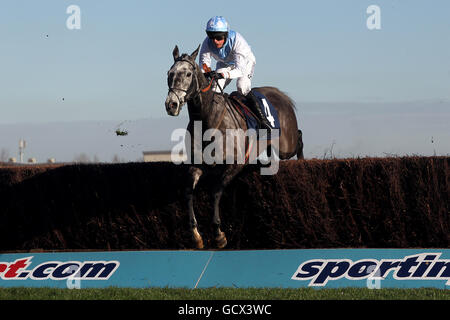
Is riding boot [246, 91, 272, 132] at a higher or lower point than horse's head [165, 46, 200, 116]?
lower

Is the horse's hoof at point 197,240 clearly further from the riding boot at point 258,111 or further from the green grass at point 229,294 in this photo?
the riding boot at point 258,111

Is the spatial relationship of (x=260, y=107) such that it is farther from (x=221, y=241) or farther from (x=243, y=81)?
(x=221, y=241)

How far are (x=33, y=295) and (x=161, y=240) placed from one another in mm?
2891

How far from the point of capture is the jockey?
1070cm

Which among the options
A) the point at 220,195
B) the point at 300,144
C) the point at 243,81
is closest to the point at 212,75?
the point at 243,81

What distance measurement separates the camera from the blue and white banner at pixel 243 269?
9391 mm

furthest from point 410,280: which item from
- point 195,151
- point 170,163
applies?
point 170,163

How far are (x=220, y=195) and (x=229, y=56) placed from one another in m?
2.13

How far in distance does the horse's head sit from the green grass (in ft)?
7.12

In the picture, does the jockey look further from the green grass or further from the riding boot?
the green grass

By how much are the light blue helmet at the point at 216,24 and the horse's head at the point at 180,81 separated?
88cm

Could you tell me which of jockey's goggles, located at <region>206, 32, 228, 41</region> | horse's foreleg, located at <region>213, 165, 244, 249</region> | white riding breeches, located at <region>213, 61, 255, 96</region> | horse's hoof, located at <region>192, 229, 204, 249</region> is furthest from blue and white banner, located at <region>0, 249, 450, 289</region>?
jockey's goggles, located at <region>206, 32, 228, 41</region>

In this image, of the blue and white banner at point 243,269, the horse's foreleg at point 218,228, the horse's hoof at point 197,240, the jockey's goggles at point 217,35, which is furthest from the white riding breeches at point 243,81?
the blue and white banner at point 243,269
